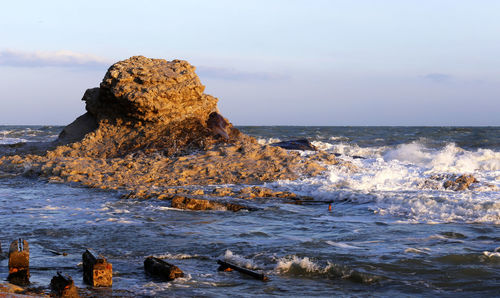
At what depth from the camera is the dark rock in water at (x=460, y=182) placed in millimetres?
9273

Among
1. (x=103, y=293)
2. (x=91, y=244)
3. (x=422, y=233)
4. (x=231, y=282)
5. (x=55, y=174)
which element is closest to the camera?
(x=103, y=293)

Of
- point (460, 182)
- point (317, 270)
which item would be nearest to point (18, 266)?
point (317, 270)

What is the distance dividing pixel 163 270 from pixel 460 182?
6388mm

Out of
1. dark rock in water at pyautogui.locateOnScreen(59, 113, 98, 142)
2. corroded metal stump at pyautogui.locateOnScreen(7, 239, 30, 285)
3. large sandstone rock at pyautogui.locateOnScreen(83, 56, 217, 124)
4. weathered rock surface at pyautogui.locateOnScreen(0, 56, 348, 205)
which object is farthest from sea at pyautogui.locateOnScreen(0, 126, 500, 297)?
dark rock in water at pyautogui.locateOnScreen(59, 113, 98, 142)

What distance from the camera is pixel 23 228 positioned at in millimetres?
6777

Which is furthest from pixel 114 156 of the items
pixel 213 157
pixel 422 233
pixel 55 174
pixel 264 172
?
pixel 422 233

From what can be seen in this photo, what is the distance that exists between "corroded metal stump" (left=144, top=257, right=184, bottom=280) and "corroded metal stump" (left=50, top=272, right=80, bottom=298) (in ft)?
2.75

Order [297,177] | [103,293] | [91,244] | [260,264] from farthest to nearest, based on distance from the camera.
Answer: [297,177] < [91,244] < [260,264] < [103,293]

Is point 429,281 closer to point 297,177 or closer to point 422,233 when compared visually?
point 422,233

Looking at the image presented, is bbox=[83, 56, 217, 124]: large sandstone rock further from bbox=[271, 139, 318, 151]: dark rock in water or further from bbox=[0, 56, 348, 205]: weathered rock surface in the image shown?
bbox=[271, 139, 318, 151]: dark rock in water

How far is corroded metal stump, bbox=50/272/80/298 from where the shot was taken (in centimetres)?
393

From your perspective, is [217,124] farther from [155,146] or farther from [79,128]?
[79,128]

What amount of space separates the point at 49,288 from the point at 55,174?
24.0ft

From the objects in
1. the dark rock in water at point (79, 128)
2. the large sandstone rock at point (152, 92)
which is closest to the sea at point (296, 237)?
the large sandstone rock at point (152, 92)
